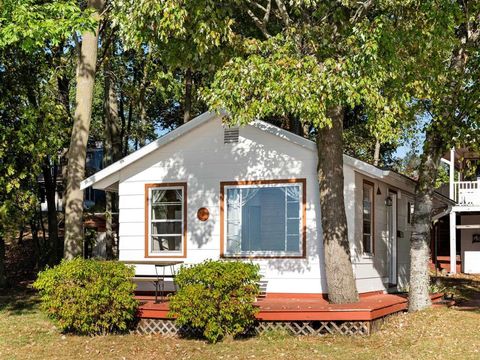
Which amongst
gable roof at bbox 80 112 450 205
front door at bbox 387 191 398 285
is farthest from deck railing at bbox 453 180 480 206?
gable roof at bbox 80 112 450 205

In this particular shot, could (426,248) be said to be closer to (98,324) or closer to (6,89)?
(98,324)

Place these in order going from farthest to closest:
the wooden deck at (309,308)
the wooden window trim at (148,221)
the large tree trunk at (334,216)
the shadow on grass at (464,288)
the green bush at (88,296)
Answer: the shadow on grass at (464,288), the wooden window trim at (148,221), the large tree trunk at (334,216), the green bush at (88,296), the wooden deck at (309,308)

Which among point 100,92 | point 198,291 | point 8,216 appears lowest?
point 198,291

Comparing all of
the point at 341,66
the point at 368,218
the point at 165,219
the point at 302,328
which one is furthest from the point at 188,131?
the point at 302,328

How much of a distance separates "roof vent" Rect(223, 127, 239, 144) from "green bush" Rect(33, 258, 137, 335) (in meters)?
3.71

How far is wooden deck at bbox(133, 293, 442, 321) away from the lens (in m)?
11.0

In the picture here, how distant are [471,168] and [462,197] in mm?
13527

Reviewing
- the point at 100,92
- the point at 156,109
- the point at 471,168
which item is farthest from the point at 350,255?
the point at 100,92

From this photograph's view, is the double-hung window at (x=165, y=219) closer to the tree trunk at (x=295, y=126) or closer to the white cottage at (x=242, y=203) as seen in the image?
the white cottage at (x=242, y=203)

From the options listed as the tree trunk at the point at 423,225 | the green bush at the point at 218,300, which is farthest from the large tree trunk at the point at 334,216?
the green bush at the point at 218,300

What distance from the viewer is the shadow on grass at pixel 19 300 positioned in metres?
15.9

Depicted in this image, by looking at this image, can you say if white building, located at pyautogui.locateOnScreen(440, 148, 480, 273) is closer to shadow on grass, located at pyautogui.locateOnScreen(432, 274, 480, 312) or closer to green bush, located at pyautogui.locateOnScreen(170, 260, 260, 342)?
shadow on grass, located at pyautogui.locateOnScreen(432, 274, 480, 312)

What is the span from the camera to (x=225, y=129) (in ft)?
46.0

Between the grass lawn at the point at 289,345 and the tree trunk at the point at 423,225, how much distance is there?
1.74 feet
